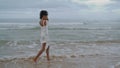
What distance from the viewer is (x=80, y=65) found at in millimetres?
8109

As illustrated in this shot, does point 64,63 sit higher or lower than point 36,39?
higher

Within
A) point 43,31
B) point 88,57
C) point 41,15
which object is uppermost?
point 41,15

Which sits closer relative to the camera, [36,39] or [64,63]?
[64,63]

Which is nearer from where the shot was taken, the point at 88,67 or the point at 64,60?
the point at 88,67

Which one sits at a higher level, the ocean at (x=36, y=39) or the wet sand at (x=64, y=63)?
the wet sand at (x=64, y=63)

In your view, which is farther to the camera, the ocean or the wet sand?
the ocean

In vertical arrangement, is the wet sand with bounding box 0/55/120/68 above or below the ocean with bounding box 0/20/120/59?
above

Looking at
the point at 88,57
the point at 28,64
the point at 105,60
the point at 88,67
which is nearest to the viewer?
the point at 88,67

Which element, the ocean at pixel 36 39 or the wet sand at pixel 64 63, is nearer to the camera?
the wet sand at pixel 64 63

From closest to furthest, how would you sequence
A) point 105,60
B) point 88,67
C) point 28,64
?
point 88,67
point 28,64
point 105,60

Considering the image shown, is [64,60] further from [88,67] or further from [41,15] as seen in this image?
[41,15]

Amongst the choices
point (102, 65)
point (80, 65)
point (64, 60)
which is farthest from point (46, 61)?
point (102, 65)

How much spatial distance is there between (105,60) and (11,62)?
3.30 m

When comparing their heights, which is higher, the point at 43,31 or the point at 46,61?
the point at 43,31
